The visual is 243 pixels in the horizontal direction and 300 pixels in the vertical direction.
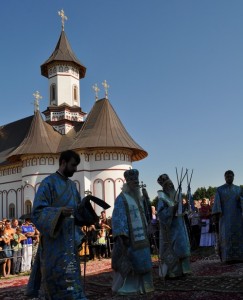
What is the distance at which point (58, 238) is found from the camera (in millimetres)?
5164

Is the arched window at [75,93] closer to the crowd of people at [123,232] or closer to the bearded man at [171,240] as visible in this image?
the crowd of people at [123,232]

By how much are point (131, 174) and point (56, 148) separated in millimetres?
31499

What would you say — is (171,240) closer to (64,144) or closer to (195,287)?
(195,287)

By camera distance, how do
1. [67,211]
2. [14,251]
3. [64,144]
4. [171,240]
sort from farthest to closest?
[64,144] → [14,251] → [171,240] → [67,211]

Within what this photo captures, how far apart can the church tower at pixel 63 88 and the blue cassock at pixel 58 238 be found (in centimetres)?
3697

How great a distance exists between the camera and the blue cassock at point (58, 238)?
5.05 m

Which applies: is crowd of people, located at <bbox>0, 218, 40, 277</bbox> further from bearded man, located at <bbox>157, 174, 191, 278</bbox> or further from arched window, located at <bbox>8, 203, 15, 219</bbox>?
arched window, located at <bbox>8, 203, 15, 219</bbox>

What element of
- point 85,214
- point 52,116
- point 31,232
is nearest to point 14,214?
point 52,116

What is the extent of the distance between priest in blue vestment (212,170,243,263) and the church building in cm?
2427

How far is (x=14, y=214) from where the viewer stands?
131 ft

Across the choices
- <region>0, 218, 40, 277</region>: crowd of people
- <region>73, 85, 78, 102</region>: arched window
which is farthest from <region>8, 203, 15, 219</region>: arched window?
<region>0, 218, 40, 277</region>: crowd of people

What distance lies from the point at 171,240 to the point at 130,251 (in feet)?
6.33

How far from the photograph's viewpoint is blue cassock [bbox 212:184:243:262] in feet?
33.5

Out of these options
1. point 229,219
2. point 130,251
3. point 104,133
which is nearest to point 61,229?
point 130,251
